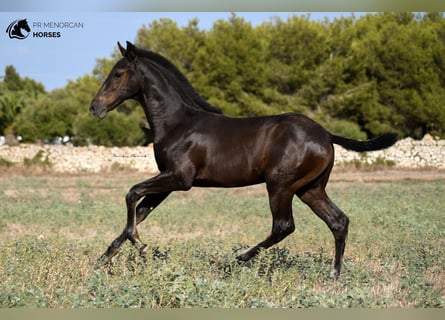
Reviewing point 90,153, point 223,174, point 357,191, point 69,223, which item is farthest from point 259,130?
point 90,153

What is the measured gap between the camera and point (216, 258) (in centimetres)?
754

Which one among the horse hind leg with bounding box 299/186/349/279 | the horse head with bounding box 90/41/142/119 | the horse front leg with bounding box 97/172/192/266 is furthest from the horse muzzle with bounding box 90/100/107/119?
the horse hind leg with bounding box 299/186/349/279

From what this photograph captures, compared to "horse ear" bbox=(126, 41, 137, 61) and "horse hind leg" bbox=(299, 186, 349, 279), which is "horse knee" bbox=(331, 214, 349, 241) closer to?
"horse hind leg" bbox=(299, 186, 349, 279)

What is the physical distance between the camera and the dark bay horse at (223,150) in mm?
7023

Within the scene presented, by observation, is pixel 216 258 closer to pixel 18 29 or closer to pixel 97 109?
pixel 97 109

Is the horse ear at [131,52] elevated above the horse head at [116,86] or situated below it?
above

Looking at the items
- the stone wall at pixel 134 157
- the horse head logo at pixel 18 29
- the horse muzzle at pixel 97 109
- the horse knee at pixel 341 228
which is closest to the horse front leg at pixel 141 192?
the horse muzzle at pixel 97 109

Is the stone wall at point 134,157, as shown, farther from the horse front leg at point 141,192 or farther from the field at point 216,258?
the horse front leg at point 141,192

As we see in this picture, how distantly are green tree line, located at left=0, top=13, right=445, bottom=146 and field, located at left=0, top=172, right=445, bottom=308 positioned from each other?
1501cm

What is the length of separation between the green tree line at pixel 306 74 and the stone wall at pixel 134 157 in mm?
2518

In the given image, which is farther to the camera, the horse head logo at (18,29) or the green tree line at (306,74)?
the green tree line at (306,74)

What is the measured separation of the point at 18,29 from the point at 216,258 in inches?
227

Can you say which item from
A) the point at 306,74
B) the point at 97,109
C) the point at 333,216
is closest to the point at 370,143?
the point at 333,216

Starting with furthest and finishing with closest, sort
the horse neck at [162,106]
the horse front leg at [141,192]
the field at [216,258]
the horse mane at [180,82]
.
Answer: the horse mane at [180,82], the horse neck at [162,106], the horse front leg at [141,192], the field at [216,258]
